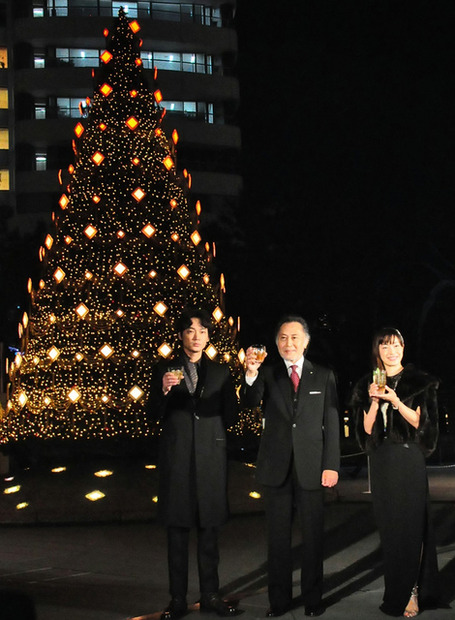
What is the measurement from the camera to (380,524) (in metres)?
7.25

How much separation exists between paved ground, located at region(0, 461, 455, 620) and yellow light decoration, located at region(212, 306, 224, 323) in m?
2.03

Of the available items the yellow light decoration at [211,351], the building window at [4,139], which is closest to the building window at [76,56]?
the building window at [4,139]

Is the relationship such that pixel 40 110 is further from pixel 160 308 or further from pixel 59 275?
pixel 160 308

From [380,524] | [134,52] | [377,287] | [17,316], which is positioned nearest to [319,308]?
[377,287]

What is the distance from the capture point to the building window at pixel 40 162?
65.4m

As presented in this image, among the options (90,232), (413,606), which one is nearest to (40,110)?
(90,232)

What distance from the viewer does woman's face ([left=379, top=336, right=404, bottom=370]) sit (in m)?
7.21

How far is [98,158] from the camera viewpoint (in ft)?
52.2

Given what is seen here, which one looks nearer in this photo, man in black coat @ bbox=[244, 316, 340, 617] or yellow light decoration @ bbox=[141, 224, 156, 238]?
man in black coat @ bbox=[244, 316, 340, 617]

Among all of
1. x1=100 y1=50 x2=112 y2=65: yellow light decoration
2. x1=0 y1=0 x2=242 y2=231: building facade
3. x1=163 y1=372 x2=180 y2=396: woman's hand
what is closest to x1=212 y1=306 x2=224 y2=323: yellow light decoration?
x1=100 y1=50 x2=112 y2=65: yellow light decoration

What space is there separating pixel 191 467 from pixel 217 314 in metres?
8.25

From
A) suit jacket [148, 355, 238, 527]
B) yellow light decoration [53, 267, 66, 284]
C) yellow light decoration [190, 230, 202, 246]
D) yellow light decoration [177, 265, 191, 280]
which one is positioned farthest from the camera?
yellow light decoration [190, 230, 202, 246]

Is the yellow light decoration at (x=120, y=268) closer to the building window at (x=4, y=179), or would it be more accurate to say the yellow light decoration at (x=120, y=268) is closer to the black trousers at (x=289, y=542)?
the black trousers at (x=289, y=542)

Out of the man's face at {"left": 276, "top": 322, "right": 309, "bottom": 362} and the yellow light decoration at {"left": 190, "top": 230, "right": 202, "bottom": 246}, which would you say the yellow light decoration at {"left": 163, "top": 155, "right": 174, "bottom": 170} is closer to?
the yellow light decoration at {"left": 190, "top": 230, "right": 202, "bottom": 246}
